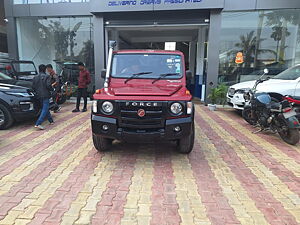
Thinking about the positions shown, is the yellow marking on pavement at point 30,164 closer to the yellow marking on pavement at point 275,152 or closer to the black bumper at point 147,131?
the black bumper at point 147,131

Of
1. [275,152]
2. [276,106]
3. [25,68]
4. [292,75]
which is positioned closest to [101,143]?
[275,152]

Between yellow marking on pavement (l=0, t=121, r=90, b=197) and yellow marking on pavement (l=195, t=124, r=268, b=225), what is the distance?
292 cm

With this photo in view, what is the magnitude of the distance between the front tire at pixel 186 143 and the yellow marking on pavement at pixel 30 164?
239 cm

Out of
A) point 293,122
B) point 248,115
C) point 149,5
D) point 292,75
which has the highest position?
point 149,5

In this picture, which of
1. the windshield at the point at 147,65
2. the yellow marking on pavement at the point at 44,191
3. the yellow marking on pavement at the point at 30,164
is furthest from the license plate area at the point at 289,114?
the yellow marking on pavement at the point at 30,164

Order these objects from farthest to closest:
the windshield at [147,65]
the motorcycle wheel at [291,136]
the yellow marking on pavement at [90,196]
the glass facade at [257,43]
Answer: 1. the glass facade at [257,43]
2. the motorcycle wheel at [291,136]
3. the windshield at [147,65]
4. the yellow marking on pavement at [90,196]

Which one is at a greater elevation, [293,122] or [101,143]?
[293,122]

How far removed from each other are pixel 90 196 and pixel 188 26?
907cm

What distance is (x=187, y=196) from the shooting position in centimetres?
304

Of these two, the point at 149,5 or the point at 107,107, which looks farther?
the point at 149,5

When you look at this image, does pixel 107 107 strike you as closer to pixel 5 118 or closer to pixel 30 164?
pixel 30 164

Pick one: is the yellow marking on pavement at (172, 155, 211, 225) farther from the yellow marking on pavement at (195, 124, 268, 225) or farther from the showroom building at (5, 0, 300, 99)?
the showroom building at (5, 0, 300, 99)

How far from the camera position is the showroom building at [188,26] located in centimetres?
945

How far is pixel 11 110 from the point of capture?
5824 millimetres
